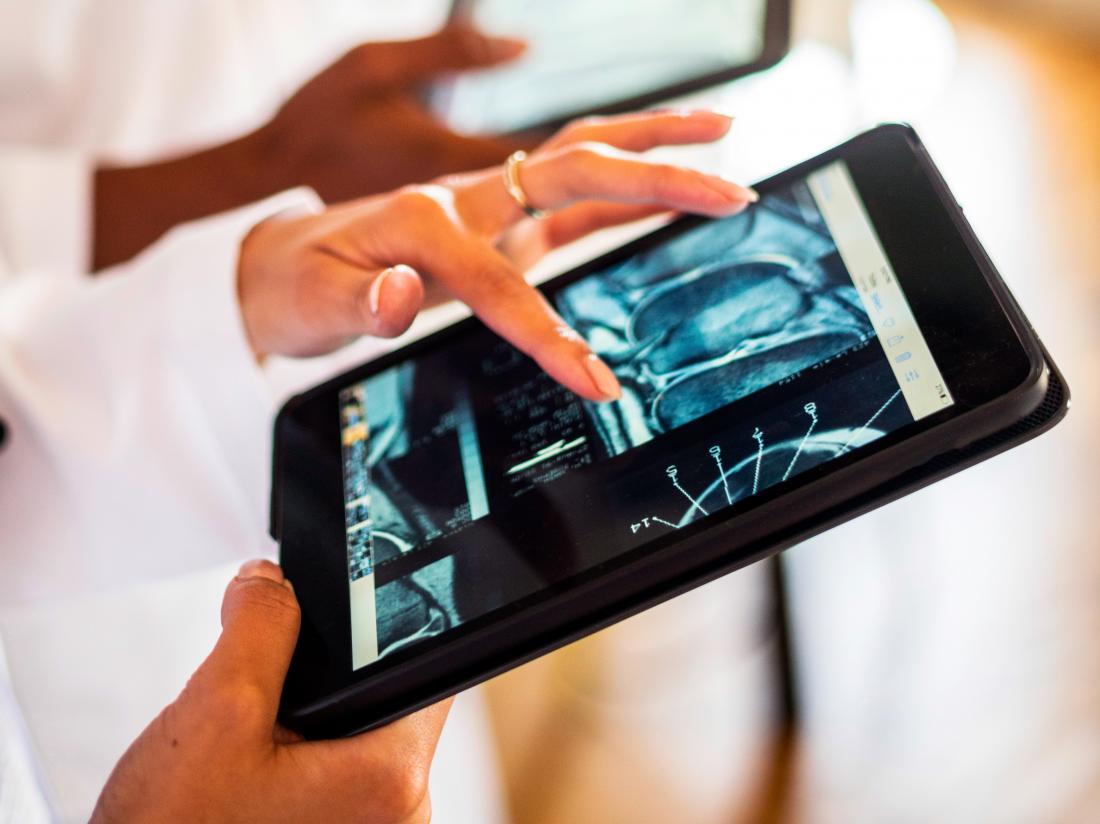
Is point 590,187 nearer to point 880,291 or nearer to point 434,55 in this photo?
point 880,291

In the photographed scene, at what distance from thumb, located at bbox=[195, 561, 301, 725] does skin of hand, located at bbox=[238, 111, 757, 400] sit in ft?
0.54

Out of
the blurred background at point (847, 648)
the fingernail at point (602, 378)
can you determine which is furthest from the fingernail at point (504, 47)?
the fingernail at point (602, 378)

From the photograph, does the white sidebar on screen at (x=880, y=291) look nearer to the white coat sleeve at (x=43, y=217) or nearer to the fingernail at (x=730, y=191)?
the fingernail at (x=730, y=191)

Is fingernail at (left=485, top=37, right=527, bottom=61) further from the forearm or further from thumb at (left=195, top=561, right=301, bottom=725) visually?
thumb at (left=195, top=561, right=301, bottom=725)

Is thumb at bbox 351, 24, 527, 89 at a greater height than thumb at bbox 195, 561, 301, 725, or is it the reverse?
thumb at bbox 351, 24, 527, 89

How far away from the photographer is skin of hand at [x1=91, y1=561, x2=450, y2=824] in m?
0.43

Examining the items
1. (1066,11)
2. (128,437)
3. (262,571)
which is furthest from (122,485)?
(1066,11)

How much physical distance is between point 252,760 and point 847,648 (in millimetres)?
838

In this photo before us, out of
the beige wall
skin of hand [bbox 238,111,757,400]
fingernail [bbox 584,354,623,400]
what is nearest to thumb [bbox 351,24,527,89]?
skin of hand [bbox 238,111,757,400]

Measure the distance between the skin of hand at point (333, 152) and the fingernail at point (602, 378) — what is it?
0.38m

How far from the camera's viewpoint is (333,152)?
2.88 ft

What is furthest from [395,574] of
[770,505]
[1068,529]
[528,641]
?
[1068,529]

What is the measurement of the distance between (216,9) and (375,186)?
14.0 inches

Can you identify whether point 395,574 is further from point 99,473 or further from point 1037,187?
point 1037,187
